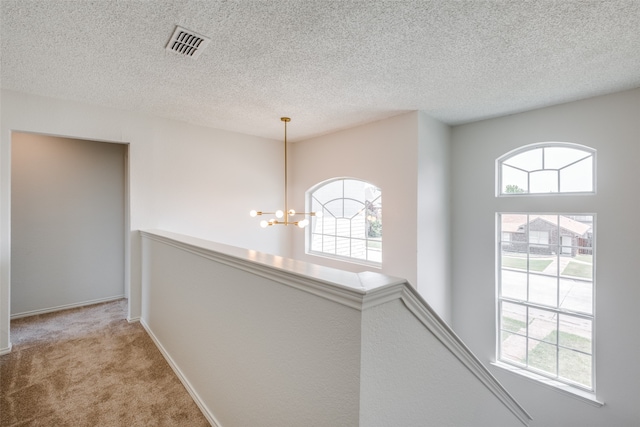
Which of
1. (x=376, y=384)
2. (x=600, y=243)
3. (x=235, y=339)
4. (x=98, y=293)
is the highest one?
(x=600, y=243)

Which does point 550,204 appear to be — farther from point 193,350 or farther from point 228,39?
point 193,350

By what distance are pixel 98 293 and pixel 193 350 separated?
10.1ft

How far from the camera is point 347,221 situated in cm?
468

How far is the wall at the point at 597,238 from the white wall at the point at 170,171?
3.25 meters

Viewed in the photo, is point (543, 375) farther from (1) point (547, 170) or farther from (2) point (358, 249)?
(2) point (358, 249)

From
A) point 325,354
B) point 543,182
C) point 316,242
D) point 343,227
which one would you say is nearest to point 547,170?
point 543,182

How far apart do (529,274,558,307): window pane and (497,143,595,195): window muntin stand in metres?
1.02

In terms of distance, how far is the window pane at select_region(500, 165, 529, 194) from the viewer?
3.45m

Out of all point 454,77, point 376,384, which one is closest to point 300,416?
point 376,384

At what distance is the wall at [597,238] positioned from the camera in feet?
8.89

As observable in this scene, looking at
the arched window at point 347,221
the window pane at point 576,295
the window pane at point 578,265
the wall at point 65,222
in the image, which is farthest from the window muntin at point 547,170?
the wall at point 65,222

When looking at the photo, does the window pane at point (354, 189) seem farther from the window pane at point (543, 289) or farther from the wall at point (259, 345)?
the wall at point (259, 345)

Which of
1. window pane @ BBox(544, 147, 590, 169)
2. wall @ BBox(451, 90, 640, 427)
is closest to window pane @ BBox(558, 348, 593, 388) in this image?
wall @ BBox(451, 90, 640, 427)

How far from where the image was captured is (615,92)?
280 centimetres
